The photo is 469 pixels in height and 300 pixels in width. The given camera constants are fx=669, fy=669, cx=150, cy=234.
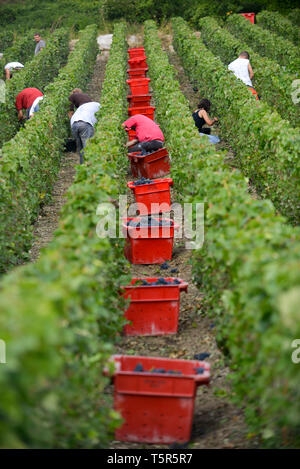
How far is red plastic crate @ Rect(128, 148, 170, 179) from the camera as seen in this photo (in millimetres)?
11524

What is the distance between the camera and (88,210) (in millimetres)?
6180

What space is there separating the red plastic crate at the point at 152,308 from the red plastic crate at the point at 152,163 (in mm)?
4979

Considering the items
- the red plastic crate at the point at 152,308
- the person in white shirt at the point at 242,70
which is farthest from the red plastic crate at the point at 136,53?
the red plastic crate at the point at 152,308

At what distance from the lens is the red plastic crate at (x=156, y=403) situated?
4996 mm

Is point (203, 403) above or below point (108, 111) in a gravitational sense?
below

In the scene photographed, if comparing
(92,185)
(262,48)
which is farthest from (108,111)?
(262,48)

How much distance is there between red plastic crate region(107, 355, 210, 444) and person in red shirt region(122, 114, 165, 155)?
267 inches

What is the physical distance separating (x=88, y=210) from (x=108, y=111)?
5.80 m

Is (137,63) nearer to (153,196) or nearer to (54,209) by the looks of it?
(54,209)

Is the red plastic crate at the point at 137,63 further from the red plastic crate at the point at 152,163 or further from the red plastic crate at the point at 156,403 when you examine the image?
the red plastic crate at the point at 156,403

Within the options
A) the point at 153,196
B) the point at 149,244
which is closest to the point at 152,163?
the point at 153,196

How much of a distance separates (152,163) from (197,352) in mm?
5574

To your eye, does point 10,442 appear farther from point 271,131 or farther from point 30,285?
point 271,131

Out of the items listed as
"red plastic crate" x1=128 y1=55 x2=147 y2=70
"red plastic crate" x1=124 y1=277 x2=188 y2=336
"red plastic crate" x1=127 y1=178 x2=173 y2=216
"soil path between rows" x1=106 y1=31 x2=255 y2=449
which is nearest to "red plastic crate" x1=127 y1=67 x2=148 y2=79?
"red plastic crate" x1=128 y1=55 x2=147 y2=70
